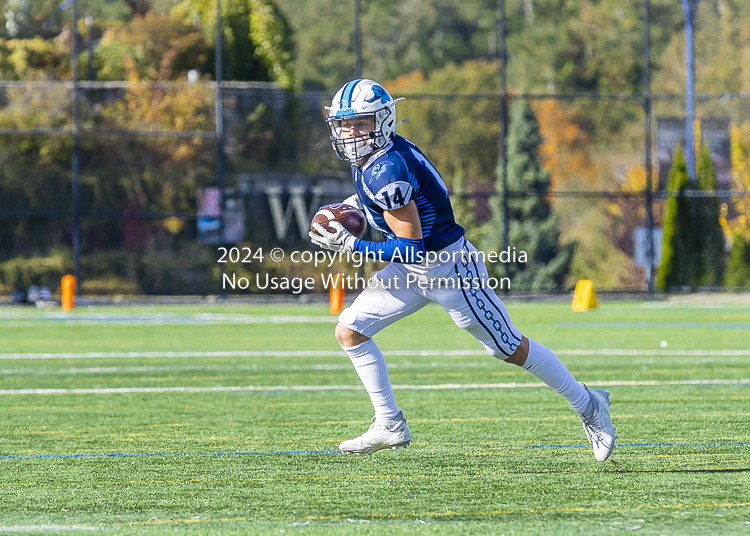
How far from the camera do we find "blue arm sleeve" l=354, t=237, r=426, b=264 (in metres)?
5.11

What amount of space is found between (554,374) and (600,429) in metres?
0.35

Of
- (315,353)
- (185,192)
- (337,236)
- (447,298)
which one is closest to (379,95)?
(337,236)

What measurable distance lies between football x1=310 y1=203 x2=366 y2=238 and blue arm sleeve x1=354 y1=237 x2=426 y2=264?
17 centimetres

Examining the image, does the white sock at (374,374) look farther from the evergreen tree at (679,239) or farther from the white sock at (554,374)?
the evergreen tree at (679,239)

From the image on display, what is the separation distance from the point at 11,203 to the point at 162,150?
156 inches

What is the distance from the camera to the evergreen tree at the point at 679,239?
22516 millimetres

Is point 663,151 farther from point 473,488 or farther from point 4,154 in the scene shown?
point 473,488

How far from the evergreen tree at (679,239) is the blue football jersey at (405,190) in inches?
709

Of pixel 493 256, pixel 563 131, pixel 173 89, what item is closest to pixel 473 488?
pixel 493 256

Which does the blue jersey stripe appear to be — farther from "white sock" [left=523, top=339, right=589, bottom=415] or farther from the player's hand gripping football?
"white sock" [left=523, top=339, right=589, bottom=415]

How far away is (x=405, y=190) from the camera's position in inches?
198

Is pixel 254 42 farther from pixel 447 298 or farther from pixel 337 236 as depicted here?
pixel 447 298

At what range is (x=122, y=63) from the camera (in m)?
31.0

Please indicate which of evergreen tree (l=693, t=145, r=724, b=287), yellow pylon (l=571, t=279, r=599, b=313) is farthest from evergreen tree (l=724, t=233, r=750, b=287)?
yellow pylon (l=571, t=279, r=599, b=313)
